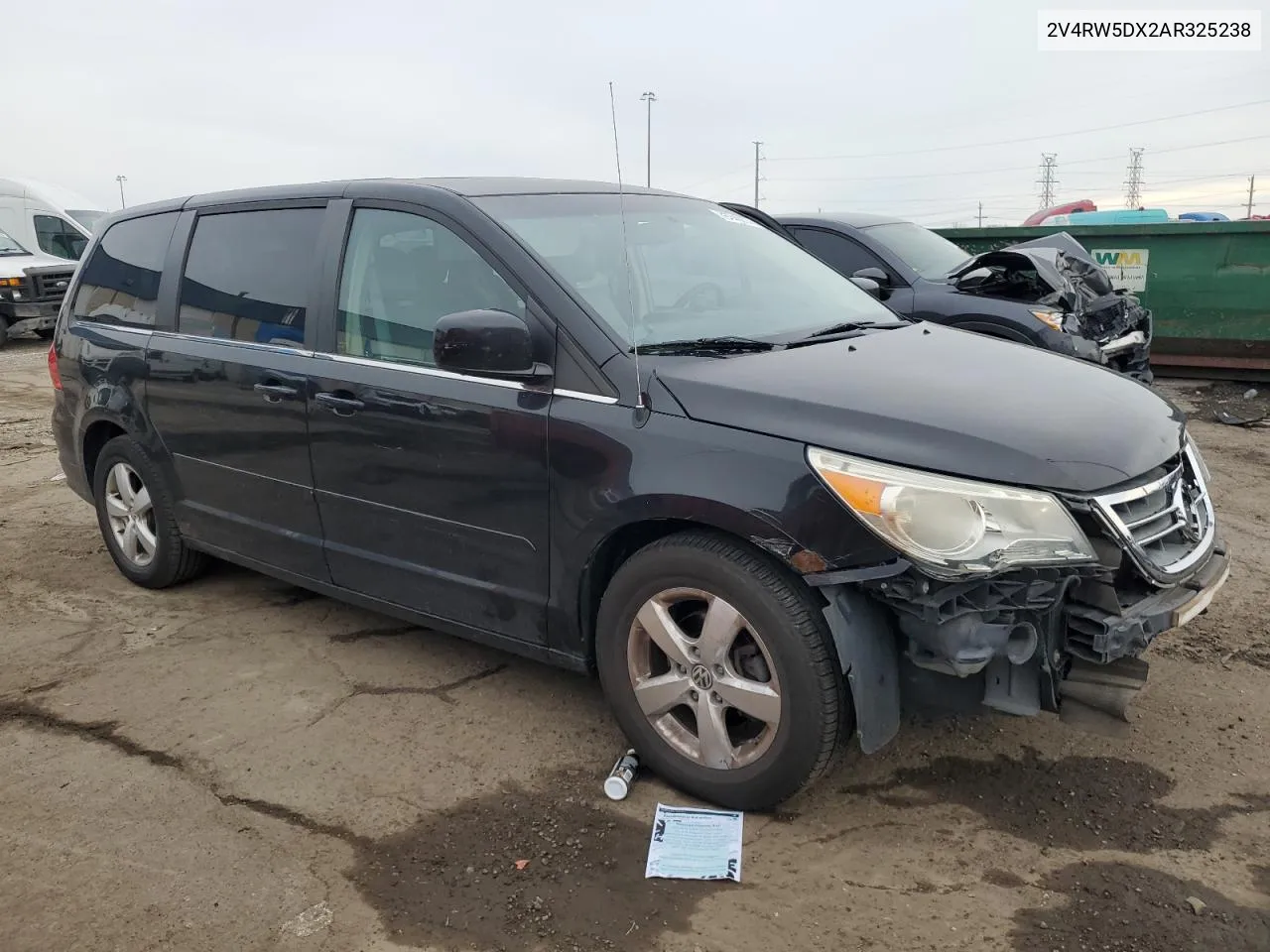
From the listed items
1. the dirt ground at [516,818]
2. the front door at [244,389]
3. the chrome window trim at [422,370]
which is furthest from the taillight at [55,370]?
the chrome window trim at [422,370]

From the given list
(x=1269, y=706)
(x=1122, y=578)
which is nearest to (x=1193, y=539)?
(x=1122, y=578)

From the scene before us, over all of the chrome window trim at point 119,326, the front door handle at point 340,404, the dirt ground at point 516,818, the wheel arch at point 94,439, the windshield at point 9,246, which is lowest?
the dirt ground at point 516,818

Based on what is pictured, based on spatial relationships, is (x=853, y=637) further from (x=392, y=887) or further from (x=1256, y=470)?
(x=1256, y=470)

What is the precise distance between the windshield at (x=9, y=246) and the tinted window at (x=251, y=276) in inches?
607

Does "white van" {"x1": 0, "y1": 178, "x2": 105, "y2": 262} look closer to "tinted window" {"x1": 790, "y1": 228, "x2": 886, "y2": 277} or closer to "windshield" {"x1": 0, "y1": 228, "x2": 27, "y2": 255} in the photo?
"windshield" {"x1": 0, "y1": 228, "x2": 27, "y2": 255}

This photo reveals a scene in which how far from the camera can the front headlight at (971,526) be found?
7.95ft

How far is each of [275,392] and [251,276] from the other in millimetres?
560

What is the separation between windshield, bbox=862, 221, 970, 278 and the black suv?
0.01 meters

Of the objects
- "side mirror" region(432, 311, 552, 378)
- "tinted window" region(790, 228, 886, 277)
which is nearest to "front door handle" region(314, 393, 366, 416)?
"side mirror" region(432, 311, 552, 378)

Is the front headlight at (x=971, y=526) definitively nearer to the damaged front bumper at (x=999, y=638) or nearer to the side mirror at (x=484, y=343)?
the damaged front bumper at (x=999, y=638)

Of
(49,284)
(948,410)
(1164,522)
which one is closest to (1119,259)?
(1164,522)

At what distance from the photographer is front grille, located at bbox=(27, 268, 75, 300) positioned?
16.1 m

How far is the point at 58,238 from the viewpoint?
1778 cm

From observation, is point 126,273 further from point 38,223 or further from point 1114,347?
point 38,223
